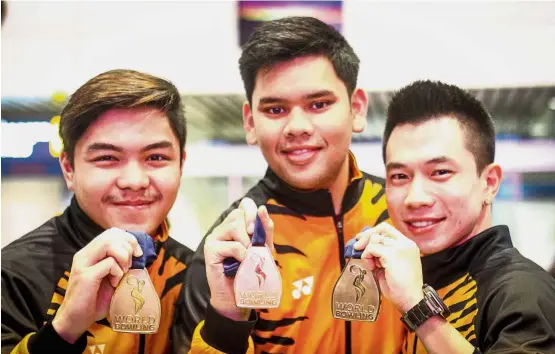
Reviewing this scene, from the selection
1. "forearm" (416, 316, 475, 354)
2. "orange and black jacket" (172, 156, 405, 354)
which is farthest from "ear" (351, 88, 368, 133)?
"forearm" (416, 316, 475, 354)

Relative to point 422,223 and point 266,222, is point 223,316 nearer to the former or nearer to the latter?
point 266,222

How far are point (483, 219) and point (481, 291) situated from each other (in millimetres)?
197

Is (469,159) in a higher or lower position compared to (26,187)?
higher

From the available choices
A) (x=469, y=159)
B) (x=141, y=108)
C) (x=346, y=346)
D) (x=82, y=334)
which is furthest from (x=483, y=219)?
(x=82, y=334)

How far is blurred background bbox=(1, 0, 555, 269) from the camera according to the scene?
1714 millimetres

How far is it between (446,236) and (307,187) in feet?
1.26

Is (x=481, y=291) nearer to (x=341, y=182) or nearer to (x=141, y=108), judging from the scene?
(x=341, y=182)

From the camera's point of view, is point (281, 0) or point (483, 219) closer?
point (483, 219)

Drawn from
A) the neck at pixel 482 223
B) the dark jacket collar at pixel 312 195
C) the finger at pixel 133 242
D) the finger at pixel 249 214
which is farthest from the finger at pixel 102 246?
the neck at pixel 482 223

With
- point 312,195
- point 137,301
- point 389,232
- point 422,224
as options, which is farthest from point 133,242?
point 422,224

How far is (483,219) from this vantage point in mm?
1563

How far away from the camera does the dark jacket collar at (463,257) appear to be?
1.52 meters

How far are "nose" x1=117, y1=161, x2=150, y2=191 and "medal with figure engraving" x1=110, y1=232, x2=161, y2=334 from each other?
0.15 meters

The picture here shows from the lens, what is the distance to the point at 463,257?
4.99 ft
